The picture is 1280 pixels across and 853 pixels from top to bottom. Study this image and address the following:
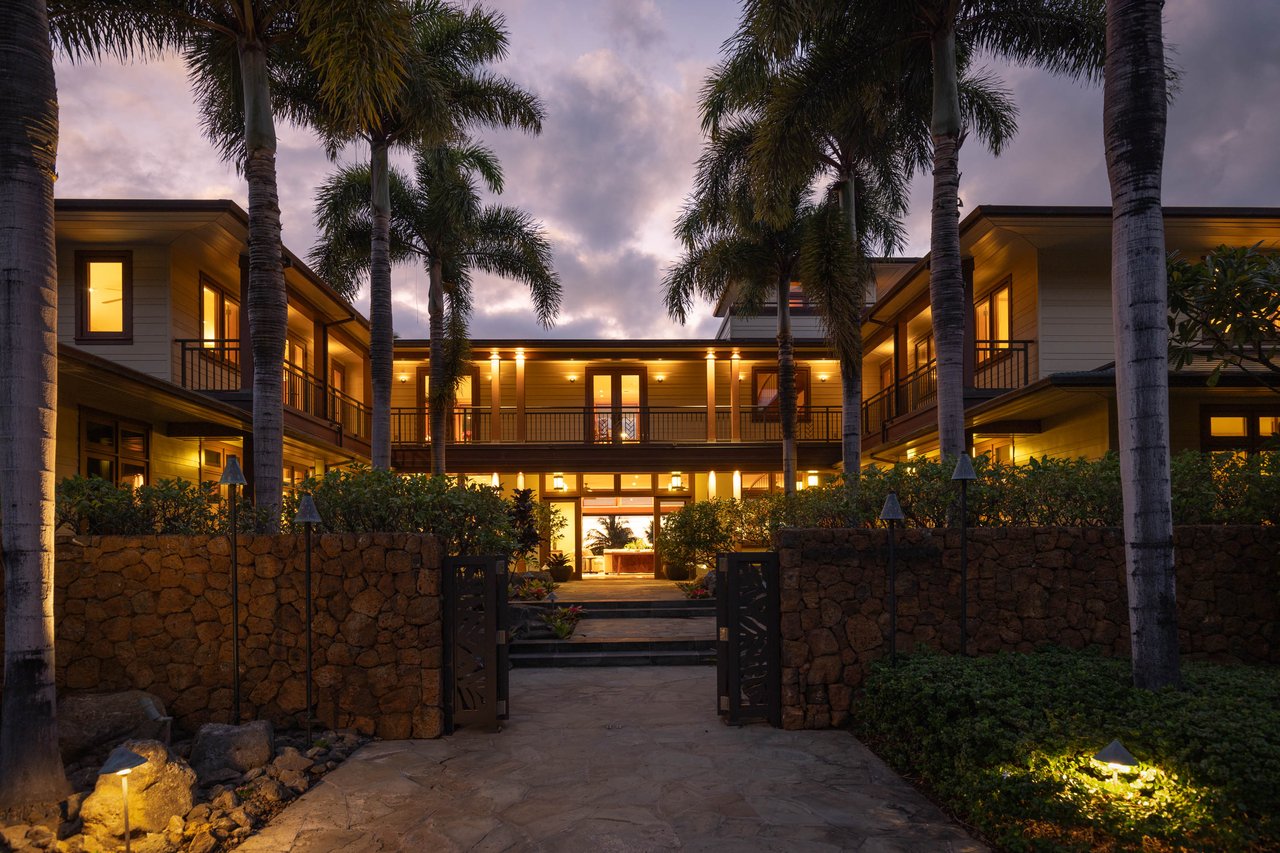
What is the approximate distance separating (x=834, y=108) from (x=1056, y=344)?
23.7ft

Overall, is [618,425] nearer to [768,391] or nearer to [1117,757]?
[768,391]

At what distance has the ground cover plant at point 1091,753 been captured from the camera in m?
3.70

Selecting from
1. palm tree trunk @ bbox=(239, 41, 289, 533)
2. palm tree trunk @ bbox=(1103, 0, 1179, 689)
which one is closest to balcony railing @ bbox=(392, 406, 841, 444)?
palm tree trunk @ bbox=(239, 41, 289, 533)

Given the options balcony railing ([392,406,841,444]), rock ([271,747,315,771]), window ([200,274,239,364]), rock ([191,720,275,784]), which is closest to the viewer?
rock ([191,720,275,784])

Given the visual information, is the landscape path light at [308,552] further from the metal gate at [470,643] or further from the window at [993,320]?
the window at [993,320]

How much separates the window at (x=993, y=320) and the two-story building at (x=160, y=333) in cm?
1420

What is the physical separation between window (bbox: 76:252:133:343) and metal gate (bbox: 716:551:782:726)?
1243cm

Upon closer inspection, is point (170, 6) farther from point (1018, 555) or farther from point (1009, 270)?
point (1009, 270)

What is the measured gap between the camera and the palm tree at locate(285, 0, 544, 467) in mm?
12617

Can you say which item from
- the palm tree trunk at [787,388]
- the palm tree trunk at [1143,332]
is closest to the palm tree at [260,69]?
the palm tree trunk at [1143,332]

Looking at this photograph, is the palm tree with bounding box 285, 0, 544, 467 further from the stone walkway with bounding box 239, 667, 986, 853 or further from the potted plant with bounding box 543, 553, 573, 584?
the stone walkway with bounding box 239, 667, 986, 853

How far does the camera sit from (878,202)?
1714 cm

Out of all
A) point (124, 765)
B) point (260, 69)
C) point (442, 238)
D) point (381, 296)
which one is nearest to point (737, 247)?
point (442, 238)

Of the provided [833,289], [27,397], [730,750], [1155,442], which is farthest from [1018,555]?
[27,397]
